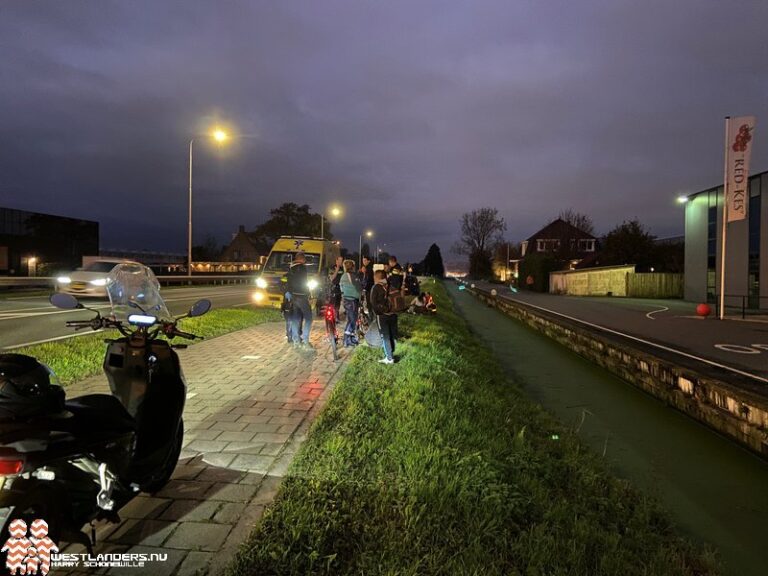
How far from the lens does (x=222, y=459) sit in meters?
4.16

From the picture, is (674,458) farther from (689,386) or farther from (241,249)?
(241,249)

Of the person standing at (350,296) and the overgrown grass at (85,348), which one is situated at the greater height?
the person standing at (350,296)

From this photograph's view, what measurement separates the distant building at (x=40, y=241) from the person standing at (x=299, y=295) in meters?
33.5

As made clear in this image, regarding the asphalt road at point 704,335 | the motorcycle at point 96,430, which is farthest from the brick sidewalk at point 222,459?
the asphalt road at point 704,335

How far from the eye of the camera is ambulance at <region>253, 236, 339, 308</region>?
54.6 feet

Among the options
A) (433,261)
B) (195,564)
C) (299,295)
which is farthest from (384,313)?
→ (433,261)

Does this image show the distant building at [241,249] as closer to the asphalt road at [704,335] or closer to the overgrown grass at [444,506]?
the asphalt road at [704,335]

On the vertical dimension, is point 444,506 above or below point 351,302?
below

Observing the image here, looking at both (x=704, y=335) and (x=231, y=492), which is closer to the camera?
(x=231, y=492)

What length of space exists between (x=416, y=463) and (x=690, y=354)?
10033 millimetres

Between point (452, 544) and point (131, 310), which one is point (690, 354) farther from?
point (131, 310)

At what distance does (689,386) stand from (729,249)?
2330cm

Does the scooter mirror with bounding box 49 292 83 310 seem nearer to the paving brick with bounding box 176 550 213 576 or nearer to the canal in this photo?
the paving brick with bounding box 176 550 213 576

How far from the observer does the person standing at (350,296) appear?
32.6 ft
